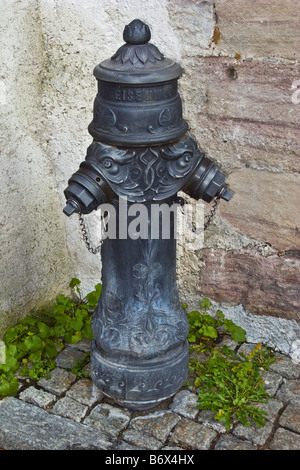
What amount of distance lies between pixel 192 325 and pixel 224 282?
304 mm

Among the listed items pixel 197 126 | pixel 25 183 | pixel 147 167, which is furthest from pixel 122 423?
pixel 197 126

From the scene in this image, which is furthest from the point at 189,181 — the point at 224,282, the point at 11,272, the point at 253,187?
the point at 11,272

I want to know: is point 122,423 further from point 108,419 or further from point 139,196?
point 139,196

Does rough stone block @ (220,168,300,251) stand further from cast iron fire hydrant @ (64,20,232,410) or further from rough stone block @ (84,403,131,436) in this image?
rough stone block @ (84,403,131,436)

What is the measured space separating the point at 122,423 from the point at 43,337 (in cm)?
74

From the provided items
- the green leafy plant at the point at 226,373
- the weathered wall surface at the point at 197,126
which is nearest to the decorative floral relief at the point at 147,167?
the weathered wall surface at the point at 197,126

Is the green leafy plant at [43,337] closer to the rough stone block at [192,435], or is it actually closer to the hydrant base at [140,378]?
the hydrant base at [140,378]

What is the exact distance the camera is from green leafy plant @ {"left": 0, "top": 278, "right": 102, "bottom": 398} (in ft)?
11.0

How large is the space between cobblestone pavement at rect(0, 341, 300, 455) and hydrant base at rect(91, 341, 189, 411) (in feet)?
0.34

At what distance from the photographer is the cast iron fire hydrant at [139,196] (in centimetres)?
261

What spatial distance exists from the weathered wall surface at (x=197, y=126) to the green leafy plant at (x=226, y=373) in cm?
14

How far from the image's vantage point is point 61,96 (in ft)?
11.7

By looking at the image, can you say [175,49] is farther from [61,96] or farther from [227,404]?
[227,404]
